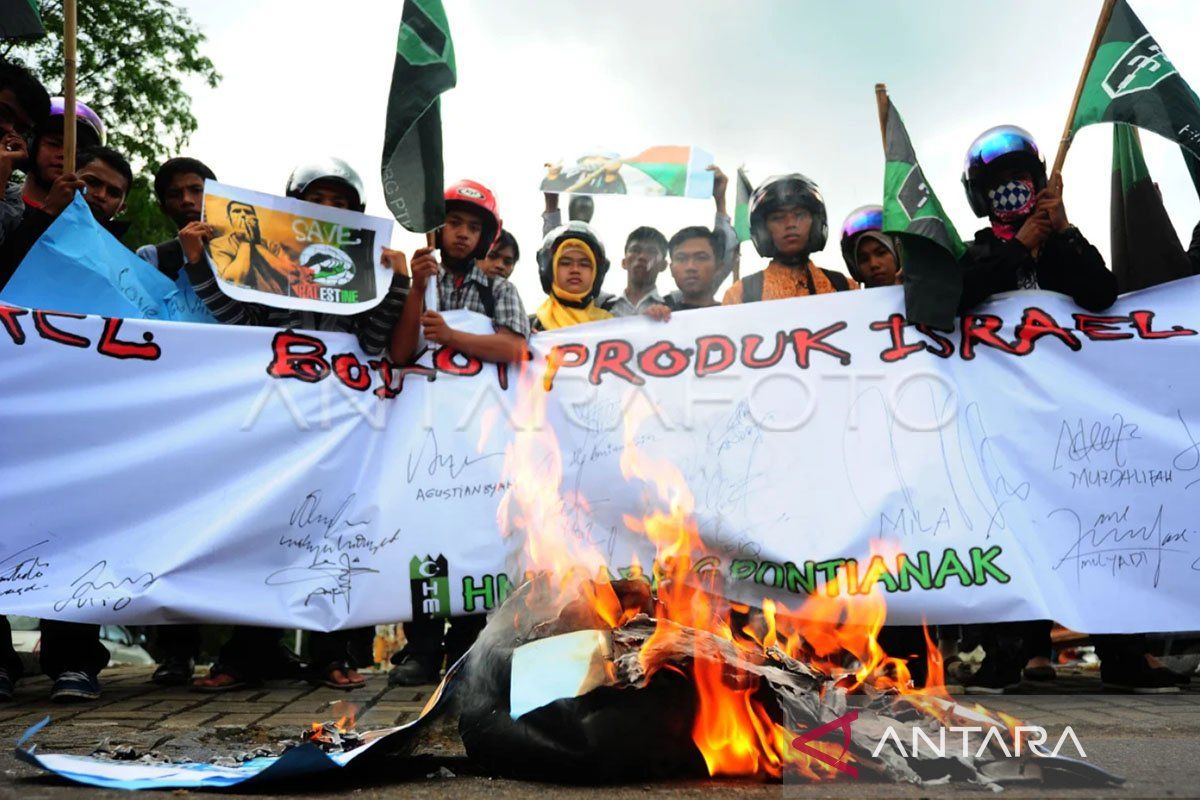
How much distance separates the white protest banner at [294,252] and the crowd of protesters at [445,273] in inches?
1.4

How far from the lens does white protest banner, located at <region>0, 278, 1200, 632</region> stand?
4641mm

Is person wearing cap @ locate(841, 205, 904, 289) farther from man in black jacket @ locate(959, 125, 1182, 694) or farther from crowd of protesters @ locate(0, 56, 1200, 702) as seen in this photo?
man in black jacket @ locate(959, 125, 1182, 694)

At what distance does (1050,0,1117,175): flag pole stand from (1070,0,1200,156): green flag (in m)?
0.02

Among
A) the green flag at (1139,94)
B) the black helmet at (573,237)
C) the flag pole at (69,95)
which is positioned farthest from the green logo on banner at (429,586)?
the green flag at (1139,94)

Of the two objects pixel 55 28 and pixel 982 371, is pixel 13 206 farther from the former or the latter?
pixel 55 28

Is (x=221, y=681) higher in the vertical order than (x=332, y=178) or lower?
lower

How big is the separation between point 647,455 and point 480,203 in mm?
1778

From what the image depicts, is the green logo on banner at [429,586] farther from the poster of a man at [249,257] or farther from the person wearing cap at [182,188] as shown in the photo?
the person wearing cap at [182,188]

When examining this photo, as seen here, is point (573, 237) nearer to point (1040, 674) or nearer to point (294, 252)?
point (294, 252)

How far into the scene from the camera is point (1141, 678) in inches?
198

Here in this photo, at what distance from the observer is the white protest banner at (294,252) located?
16.5ft

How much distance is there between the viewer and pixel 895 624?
16.0 feet
